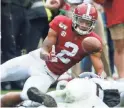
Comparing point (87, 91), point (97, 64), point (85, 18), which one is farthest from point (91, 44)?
point (97, 64)

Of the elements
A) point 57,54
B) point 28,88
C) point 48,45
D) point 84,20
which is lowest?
point 28,88

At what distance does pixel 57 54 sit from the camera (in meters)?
7.34

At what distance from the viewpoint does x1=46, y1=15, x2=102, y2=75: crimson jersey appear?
7301 mm

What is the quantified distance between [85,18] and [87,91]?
48.3 inches

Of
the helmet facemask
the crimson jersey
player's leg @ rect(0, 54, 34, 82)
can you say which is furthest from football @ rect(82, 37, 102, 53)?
player's leg @ rect(0, 54, 34, 82)

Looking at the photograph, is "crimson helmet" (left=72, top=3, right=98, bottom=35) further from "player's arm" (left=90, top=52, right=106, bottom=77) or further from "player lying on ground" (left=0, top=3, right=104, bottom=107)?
"player's arm" (left=90, top=52, right=106, bottom=77)

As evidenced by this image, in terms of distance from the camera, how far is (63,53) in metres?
7.33

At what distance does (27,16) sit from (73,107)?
3.52 metres

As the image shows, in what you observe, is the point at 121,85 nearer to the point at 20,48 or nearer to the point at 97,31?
the point at 97,31

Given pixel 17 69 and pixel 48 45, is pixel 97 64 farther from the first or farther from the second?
pixel 17 69

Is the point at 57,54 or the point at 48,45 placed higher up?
the point at 48,45

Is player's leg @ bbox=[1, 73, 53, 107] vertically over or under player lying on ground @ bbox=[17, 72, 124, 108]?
under

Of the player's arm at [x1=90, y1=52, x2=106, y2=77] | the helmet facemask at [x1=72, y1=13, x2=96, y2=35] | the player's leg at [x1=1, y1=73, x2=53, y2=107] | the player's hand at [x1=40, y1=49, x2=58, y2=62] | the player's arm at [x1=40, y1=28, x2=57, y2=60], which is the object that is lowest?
the player's leg at [x1=1, y1=73, x2=53, y2=107]

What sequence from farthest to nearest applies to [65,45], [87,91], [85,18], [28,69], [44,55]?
[28,69]
[65,45]
[85,18]
[44,55]
[87,91]
